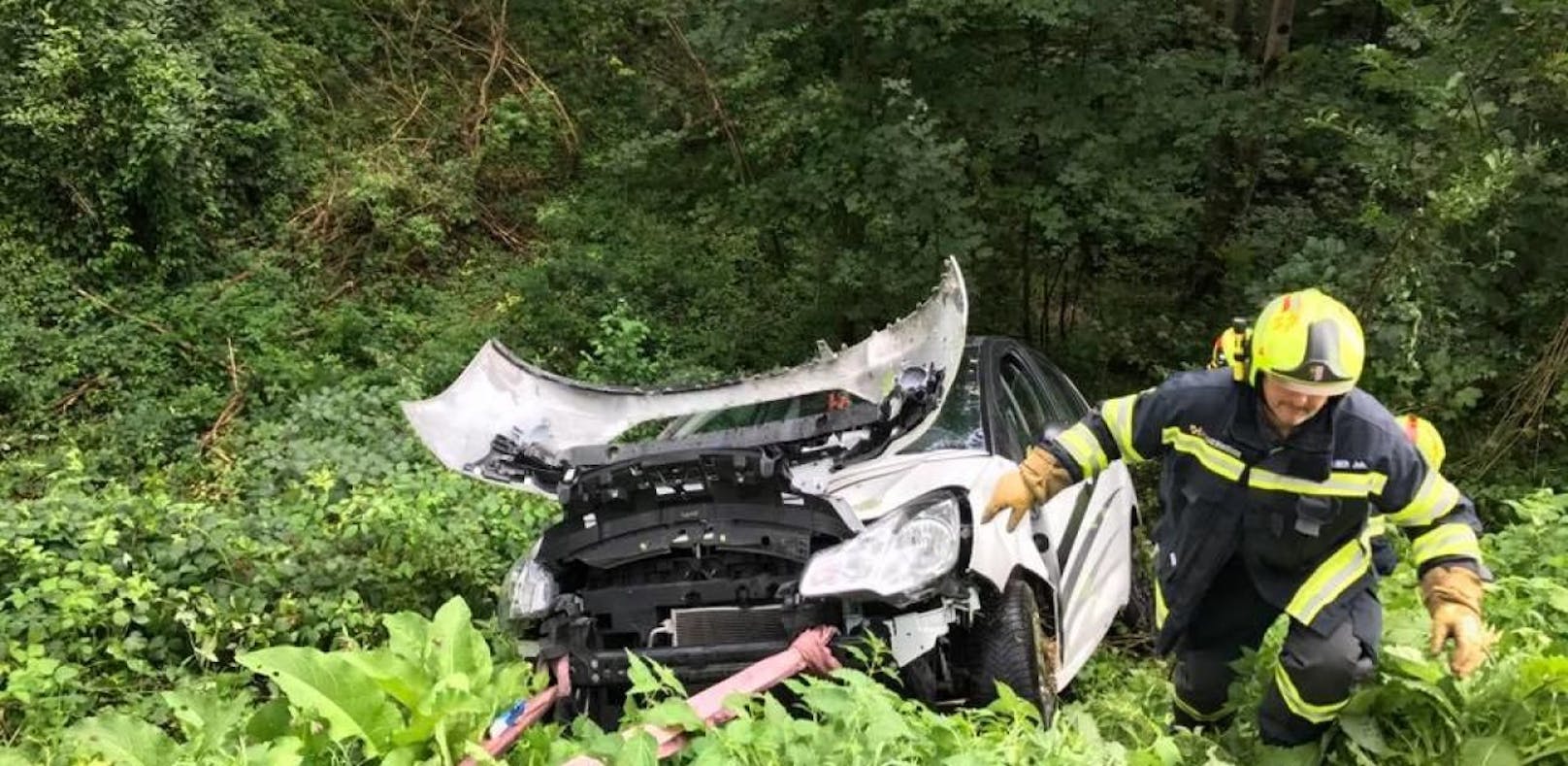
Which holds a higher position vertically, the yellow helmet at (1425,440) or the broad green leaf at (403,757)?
the yellow helmet at (1425,440)

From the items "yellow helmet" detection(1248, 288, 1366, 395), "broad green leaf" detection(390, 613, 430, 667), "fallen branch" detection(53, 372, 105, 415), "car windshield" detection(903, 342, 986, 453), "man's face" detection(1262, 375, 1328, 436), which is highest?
"yellow helmet" detection(1248, 288, 1366, 395)

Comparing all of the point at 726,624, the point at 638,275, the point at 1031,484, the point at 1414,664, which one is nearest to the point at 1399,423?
the point at 1414,664

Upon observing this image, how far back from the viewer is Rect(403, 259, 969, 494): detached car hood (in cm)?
373

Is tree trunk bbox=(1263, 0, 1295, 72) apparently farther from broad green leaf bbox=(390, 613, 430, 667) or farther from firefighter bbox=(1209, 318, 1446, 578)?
broad green leaf bbox=(390, 613, 430, 667)

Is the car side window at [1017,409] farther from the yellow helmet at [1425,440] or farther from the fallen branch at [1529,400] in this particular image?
the fallen branch at [1529,400]

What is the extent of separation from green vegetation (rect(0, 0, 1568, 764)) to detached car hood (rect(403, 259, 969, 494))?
75cm

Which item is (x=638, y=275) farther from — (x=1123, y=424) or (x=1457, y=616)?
(x=1457, y=616)

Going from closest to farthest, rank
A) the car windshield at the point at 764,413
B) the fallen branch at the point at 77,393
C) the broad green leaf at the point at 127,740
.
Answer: the broad green leaf at the point at 127,740 → the car windshield at the point at 764,413 → the fallen branch at the point at 77,393

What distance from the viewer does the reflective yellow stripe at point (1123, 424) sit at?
3.06m

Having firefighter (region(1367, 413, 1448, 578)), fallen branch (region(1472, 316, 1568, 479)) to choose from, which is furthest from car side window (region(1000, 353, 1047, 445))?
fallen branch (region(1472, 316, 1568, 479))

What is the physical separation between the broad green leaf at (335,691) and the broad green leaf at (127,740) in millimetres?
231

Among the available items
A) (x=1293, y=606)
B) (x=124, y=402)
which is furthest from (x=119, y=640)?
(x=124, y=402)

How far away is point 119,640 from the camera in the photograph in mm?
3916

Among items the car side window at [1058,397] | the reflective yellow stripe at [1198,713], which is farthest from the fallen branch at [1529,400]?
the reflective yellow stripe at [1198,713]
